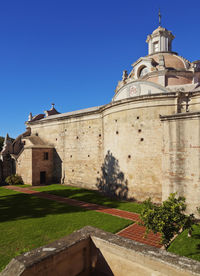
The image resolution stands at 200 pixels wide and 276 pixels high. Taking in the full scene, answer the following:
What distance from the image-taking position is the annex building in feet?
40.2

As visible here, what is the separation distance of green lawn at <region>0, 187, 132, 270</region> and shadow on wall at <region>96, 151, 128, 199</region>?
4.45 meters

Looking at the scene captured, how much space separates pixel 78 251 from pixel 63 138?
73.7 ft

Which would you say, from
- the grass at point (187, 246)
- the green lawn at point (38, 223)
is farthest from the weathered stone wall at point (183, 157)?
the green lawn at point (38, 223)

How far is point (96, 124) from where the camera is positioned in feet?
73.2

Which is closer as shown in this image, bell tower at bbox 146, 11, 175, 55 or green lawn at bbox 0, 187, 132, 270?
green lawn at bbox 0, 187, 132, 270

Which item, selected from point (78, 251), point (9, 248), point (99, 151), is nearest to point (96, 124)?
point (99, 151)

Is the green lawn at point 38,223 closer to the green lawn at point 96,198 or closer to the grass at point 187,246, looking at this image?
the green lawn at point 96,198

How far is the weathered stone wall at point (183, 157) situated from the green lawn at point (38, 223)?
3918 mm

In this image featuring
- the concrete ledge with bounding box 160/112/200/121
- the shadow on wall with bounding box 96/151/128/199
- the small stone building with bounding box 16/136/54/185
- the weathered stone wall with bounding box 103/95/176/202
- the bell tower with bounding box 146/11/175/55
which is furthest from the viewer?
the small stone building with bounding box 16/136/54/185

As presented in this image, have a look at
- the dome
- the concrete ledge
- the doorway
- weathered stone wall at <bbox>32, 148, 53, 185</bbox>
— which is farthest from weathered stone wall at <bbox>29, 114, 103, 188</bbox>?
the concrete ledge

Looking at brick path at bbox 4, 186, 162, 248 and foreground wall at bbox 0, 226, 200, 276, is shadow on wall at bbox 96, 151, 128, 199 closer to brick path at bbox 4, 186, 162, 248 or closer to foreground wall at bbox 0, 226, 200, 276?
brick path at bbox 4, 186, 162, 248

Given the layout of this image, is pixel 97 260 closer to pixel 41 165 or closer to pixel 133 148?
pixel 133 148

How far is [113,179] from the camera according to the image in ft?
60.1

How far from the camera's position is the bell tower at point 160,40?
79.7 ft
